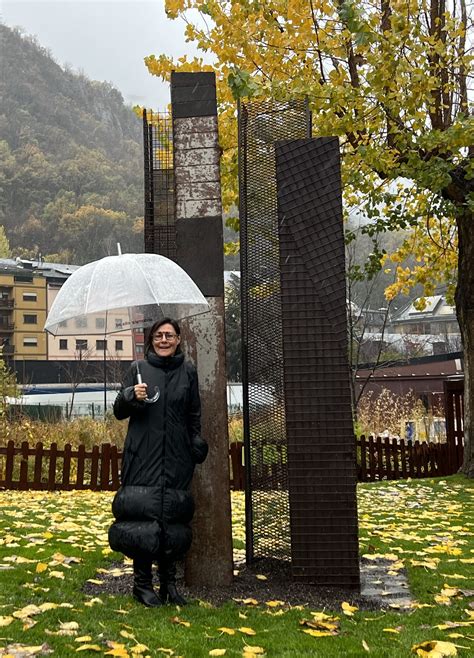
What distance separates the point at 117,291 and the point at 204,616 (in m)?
1.98

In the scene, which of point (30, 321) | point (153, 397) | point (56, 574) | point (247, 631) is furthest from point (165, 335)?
point (30, 321)

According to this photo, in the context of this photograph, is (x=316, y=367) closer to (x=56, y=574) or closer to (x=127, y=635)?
(x=127, y=635)

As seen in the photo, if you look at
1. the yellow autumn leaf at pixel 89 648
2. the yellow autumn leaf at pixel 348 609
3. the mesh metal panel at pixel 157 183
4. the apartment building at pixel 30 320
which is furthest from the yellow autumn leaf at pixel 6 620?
the apartment building at pixel 30 320

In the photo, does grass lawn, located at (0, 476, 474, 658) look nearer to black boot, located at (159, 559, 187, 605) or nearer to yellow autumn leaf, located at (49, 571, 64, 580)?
yellow autumn leaf, located at (49, 571, 64, 580)

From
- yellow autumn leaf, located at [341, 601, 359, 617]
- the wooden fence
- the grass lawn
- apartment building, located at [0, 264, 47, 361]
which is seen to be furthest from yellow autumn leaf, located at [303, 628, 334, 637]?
apartment building, located at [0, 264, 47, 361]

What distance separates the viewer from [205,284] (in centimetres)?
505

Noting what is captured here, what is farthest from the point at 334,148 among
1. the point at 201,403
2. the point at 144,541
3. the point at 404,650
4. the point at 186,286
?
the point at 404,650

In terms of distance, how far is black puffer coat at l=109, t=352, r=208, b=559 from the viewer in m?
4.31

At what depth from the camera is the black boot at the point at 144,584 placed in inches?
173

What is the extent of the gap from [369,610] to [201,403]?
1708 millimetres

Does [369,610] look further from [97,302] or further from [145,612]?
[97,302]

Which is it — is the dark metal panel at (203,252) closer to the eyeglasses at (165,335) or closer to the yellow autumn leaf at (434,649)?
the eyeglasses at (165,335)

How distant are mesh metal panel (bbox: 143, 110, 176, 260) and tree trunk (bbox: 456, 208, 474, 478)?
710 cm

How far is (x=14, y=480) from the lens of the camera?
41.5ft
